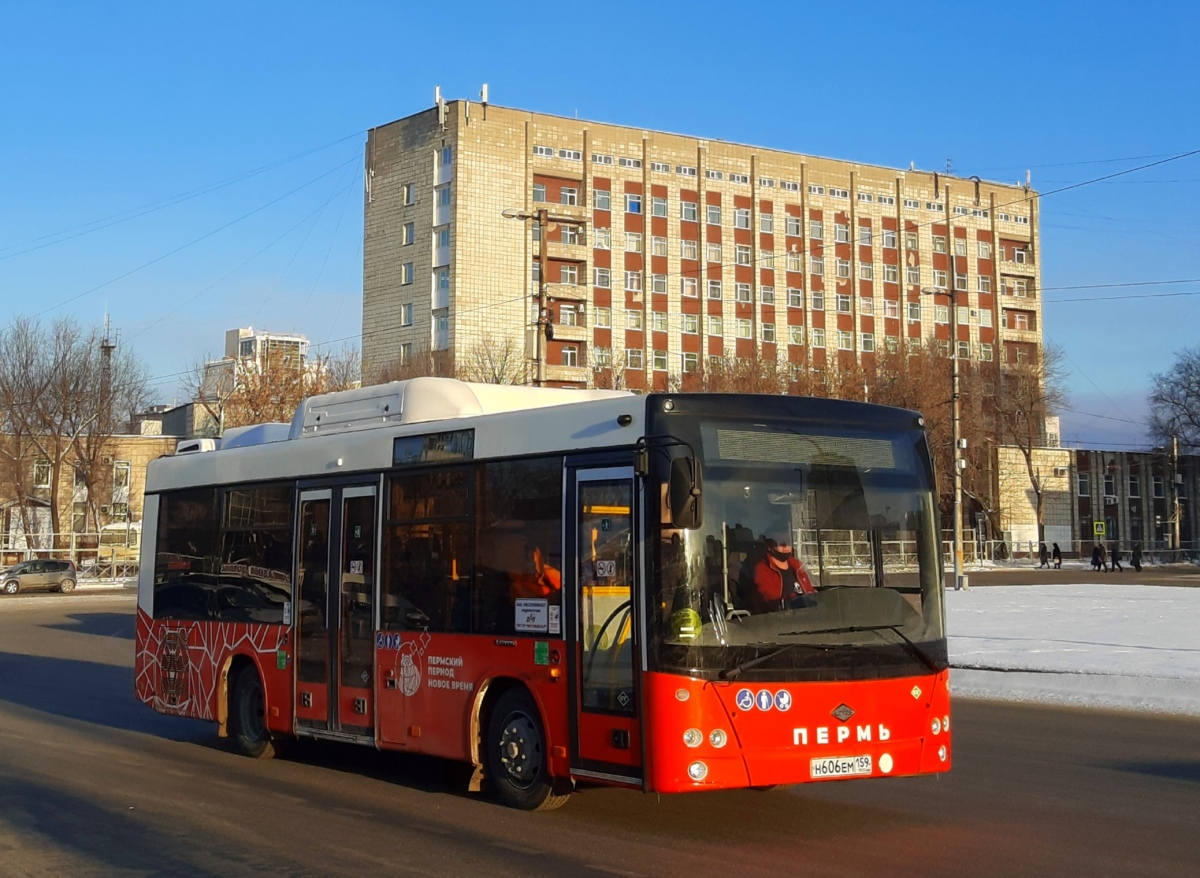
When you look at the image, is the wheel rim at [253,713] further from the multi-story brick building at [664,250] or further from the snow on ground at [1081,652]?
the multi-story brick building at [664,250]

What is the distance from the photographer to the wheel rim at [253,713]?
13.3 meters

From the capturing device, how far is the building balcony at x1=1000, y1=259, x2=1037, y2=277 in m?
99.2

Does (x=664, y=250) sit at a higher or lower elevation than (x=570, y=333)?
higher

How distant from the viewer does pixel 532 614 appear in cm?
993

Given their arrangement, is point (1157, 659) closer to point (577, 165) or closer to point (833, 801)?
point (833, 801)

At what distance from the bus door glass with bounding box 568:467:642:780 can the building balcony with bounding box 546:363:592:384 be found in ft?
226

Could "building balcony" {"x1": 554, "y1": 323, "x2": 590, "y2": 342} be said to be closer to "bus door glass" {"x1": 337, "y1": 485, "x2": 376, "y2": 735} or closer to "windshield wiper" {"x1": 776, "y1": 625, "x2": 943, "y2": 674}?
"bus door glass" {"x1": 337, "y1": 485, "x2": 376, "y2": 735}

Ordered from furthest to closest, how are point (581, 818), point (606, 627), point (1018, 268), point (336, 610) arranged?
point (1018, 268)
point (336, 610)
point (581, 818)
point (606, 627)

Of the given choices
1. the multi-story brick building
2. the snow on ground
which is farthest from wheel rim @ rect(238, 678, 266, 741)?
the multi-story brick building

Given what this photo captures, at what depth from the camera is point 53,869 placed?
26.7 feet

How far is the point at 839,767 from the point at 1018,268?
316ft

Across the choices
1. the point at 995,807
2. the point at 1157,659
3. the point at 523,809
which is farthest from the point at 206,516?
the point at 1157,659

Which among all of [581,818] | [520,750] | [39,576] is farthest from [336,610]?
[39,576]

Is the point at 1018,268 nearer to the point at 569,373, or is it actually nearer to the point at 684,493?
the point at 569,373
